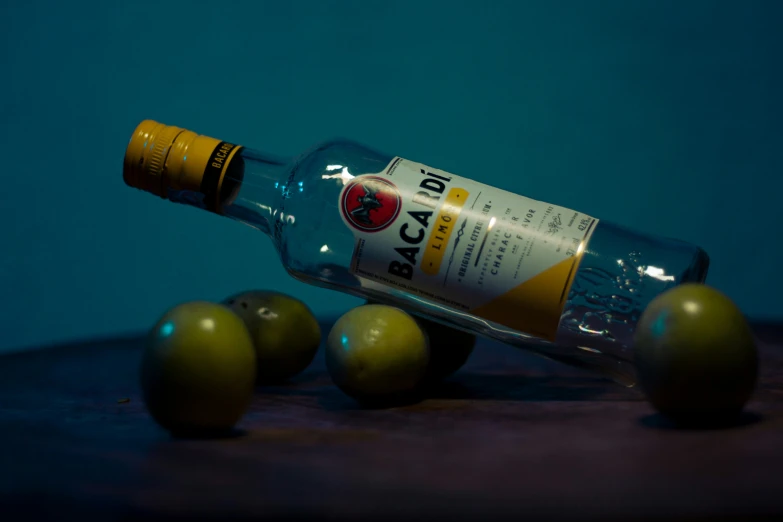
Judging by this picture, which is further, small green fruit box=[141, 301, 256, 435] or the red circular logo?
the red circular logo

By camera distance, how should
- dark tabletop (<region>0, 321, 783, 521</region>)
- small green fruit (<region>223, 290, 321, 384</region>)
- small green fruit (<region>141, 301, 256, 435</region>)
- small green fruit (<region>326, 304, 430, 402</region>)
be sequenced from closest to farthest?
1. dark tabletop (<region>0, 321, 783, 521</region>)
2. small green fruit (<region>141, 301, 256, 435</region>)
3. small green fruit (<region>326, 304, 430, 402</region>)
4. small green fruit (<region>223, 290, 321, 384</region>)

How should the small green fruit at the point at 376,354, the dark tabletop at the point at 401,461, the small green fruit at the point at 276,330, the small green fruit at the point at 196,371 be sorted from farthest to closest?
the small green fruit at the point at 276,330 < the small green fruit at the point at 376,354 < the small green fruit at the point at 196,371 < the dark tabletop at the point at 401,461

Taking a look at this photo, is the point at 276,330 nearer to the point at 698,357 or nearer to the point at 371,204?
the point at 371,204

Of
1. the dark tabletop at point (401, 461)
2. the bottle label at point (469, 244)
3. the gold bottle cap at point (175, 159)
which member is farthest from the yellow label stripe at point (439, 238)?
the gold bottle cap at point (175, 159)

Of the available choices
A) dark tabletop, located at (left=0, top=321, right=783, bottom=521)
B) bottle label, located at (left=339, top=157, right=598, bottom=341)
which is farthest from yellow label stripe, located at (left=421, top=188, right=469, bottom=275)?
dark tabletop, located at (left=0, top=321, right=783, bottom=521)

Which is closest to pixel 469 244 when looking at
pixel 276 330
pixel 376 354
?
pixel 376 354

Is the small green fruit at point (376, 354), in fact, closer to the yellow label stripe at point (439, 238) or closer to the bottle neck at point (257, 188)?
the yellow label stripe at point (439, 238)

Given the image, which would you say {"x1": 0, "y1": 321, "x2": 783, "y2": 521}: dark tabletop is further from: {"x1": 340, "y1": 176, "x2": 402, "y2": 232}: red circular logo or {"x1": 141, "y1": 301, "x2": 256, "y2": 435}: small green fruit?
{"x1": 340, "y1": 176, "x2": 402, "y2": 232}: red circular logo

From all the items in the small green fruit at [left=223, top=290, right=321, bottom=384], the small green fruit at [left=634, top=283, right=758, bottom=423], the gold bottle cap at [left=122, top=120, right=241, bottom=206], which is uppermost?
the gold bottle cap at [left=122, top=120, right=241, bottom=206]

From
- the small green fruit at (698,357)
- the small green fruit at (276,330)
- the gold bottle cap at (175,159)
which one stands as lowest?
the small green fruit at (276,330)
